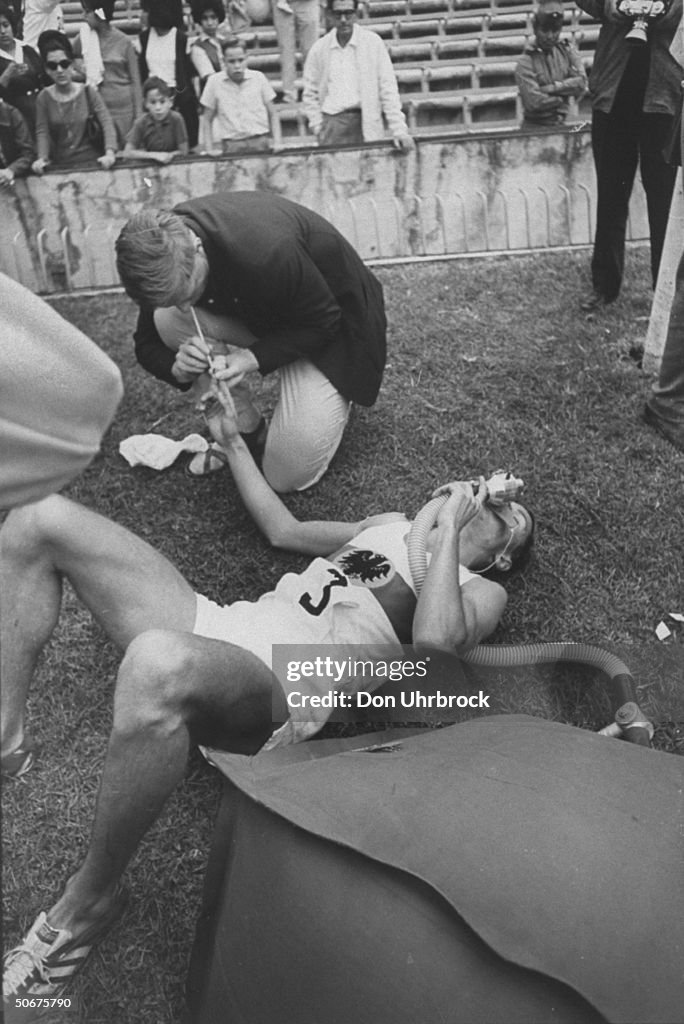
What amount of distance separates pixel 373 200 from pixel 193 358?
2168mm

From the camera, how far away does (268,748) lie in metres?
1.97

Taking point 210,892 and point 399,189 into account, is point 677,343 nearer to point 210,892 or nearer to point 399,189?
point 399,189

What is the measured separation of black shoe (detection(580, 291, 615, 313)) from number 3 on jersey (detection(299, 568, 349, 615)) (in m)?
2.16

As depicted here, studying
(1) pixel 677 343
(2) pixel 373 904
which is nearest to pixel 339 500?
(1) pixel 677 343

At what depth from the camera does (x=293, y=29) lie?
323cm

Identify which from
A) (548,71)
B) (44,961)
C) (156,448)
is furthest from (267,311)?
(44,961)

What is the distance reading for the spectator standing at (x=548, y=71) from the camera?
3109 mm

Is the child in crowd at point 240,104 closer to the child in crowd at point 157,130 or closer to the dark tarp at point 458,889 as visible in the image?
the child in crowd at point 157,130

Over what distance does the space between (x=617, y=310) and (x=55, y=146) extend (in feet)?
7.89

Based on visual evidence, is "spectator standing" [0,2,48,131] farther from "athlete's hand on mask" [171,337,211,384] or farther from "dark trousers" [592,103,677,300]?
"dark trousers" [592,103,677,300]

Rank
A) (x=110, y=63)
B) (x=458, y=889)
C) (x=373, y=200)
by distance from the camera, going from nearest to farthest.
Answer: (x=458, y=889) → (x=110, y=63) → (x=373, y=200)

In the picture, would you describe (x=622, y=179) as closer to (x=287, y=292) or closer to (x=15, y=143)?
(x=287, y=292)

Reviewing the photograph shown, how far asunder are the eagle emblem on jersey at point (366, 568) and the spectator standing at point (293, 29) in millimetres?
1835

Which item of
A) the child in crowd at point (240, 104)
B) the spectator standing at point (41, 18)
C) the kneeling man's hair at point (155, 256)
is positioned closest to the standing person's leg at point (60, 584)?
the kneeling man's hair at point (155, 256)
